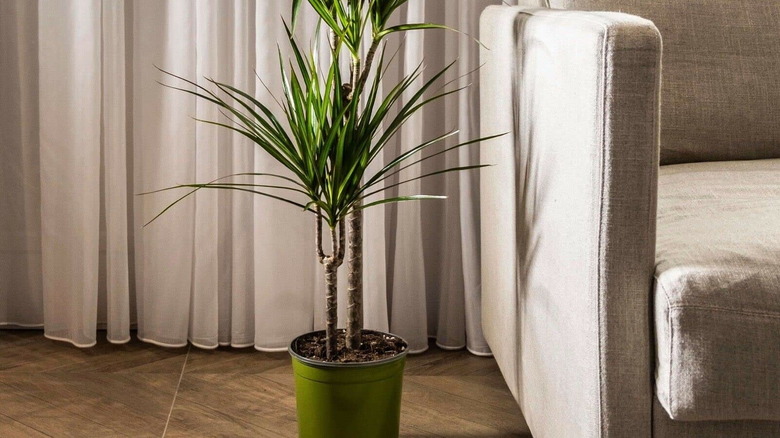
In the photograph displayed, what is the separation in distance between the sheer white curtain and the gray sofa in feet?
1.66

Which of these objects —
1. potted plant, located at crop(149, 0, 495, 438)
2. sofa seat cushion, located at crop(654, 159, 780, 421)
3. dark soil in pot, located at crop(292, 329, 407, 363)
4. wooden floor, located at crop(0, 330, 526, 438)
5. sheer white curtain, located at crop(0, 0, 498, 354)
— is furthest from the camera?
sheer white curtain, located at crop(0, 0, 498, 354)

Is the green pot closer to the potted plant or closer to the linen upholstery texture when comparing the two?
the potted plant

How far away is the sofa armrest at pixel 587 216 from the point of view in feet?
3.03

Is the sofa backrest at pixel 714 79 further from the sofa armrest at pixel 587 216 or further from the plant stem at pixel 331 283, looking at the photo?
the plant stem at pixel 331 283

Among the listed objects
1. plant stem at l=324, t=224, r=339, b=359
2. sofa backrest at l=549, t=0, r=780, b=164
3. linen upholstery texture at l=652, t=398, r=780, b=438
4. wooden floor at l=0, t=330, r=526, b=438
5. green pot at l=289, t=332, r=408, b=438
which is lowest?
wooden floor at l=0, t=330, r=526, b=438

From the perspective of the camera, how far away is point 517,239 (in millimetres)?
1338

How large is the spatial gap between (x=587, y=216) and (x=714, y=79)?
2.02ft

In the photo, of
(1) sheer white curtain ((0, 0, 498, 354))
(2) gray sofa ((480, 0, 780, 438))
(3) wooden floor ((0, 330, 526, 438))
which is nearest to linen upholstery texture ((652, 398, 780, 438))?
(2) gray sofa ((480, 0, 780, 438))

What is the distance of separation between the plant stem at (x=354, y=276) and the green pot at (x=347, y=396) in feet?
0.31

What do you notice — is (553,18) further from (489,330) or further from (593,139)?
(489,330)

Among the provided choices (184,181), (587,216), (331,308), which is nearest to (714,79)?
(587,216)

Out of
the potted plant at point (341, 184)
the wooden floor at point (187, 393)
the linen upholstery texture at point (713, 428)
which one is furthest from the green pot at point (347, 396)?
the linen upholstery texture at point (713, 428)

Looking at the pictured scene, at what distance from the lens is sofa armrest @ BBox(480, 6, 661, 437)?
924 mm

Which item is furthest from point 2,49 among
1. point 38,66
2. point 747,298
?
point 747,298
